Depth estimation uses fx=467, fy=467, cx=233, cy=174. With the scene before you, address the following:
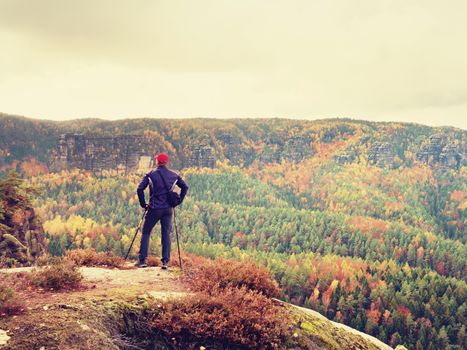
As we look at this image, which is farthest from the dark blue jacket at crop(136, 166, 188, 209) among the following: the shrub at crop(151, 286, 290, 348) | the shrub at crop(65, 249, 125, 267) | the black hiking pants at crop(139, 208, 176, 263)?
the shrub at crop(151, 286, 290, 348)

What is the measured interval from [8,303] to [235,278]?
5949 millimetres

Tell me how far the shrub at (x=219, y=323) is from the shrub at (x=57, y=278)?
2.90m

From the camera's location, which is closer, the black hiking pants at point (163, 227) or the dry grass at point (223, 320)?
the dry grass at point (223, 320)

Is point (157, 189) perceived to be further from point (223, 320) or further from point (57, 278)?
point (223, 320)

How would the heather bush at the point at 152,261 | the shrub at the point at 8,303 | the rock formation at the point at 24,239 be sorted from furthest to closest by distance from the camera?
the rock formation at the point at 24,239 < the heather bush at the point at 152,261 < the shrub at the point at 8,303

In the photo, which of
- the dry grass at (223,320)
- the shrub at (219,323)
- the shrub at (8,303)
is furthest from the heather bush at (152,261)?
the shrub at (8,303)

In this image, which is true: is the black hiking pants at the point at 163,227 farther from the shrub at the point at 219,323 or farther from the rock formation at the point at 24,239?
the rock formation at the point at 24,239

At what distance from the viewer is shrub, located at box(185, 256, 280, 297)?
43.3ft

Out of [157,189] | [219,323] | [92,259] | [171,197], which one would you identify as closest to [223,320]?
[219,323]

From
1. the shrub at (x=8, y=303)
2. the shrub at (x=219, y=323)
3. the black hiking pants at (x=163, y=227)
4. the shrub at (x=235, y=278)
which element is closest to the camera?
the shrub at (x=8, y=303)

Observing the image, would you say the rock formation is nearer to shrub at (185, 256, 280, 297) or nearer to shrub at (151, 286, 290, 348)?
shrub at (185, 256, 280, 297)

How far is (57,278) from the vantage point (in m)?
12.4

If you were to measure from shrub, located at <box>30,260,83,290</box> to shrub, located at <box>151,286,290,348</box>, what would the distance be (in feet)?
9.52

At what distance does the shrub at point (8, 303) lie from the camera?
9.90 metres
